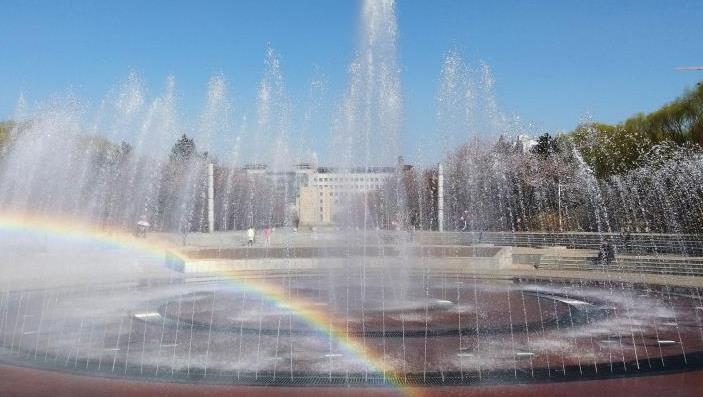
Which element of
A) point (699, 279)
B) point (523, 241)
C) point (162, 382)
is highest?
point (523, 241)

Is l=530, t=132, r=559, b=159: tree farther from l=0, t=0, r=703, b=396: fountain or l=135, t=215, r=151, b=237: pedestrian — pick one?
l=135, t=215, r=151, b=237: pedestrian

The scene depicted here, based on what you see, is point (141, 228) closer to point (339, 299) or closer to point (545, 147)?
point (339, 299)

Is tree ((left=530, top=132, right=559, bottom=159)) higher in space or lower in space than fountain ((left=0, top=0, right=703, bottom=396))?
higher

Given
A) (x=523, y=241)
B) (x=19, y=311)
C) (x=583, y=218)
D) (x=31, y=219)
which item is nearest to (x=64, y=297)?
(x=19, y=311)

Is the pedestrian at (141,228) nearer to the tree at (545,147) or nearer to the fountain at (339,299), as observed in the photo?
the fountain at (339,299)

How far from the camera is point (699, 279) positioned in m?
20.8

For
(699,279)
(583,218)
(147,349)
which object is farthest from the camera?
(583,218)

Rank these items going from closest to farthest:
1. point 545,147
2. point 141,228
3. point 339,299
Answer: point 339,299 < point 141,228 < point 545,147

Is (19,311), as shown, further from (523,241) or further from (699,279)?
(523,241)

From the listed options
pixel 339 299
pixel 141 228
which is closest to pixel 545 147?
pixel 141 228

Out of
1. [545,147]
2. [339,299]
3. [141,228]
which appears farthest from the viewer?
[545,147]

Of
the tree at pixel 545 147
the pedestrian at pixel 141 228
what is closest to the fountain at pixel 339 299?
the pedestrian at pixel 141 228

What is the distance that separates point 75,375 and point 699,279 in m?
19.3

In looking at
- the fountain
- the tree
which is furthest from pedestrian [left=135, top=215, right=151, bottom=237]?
the tree
